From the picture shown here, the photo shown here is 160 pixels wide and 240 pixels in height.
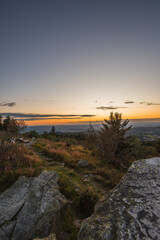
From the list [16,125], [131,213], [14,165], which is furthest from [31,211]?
[16,125]

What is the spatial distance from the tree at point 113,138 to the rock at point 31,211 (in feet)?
23.5

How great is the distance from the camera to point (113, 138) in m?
11.1

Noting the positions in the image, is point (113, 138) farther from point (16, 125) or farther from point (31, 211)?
point (16, 125)

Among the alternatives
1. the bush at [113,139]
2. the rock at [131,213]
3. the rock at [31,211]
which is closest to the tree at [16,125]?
the bush at [113,139]

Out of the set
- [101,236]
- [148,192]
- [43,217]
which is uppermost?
[148,192]

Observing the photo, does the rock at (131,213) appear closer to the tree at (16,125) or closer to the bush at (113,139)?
the bush at (113,139)

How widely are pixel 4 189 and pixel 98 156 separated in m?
8.75

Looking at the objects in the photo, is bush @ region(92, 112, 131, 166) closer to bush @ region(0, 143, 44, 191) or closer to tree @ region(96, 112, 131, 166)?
tree @ region(96, 112, 131, 166)

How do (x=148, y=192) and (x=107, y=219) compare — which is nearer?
(x=107, y=219)

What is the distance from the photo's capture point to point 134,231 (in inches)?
74.5

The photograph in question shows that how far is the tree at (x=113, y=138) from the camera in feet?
36.4

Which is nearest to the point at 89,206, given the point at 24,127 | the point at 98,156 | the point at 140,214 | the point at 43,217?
the point at 43,217

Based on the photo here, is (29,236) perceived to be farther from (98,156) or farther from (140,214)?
(98,156)

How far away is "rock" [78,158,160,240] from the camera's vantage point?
1.90 m
